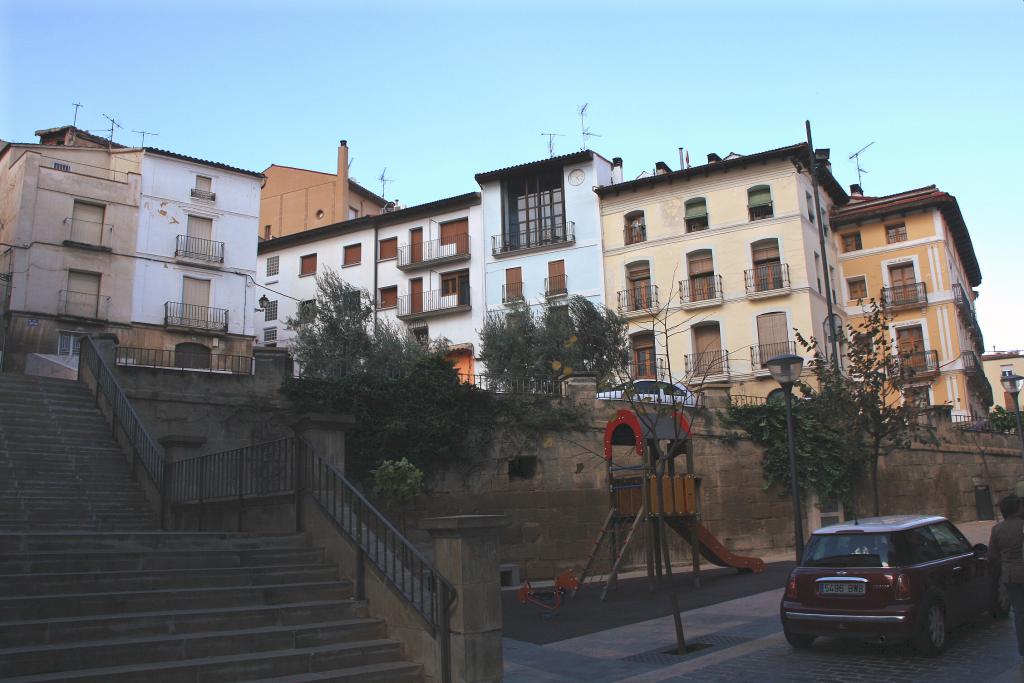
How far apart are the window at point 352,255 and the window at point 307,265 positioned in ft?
6.27

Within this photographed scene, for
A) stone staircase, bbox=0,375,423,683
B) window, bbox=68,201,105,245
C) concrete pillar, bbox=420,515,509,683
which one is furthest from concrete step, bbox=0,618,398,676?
window, bbox=68,201,105,245

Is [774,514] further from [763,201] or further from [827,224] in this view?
[827,224]

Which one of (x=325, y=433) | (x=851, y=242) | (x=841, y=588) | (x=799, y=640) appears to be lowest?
(x=799, y=640)

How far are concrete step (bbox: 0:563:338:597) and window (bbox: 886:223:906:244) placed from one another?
35.2m

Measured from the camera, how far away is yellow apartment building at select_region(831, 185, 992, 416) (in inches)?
1389

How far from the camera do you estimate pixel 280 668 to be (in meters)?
6.68

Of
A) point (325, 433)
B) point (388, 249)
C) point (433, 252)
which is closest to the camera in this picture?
point (325, 433)

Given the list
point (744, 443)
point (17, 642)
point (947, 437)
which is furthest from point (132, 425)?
point (947, 437)

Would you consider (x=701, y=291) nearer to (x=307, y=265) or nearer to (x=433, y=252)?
(x=433, y=252)

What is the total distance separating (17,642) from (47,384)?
994 centimetres

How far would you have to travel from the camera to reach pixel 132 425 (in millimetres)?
12992

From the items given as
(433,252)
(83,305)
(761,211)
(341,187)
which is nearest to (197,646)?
(83,305)

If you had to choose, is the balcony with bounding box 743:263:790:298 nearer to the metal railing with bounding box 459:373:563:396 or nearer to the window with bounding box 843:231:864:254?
the window with bounding box 843:231:864:254

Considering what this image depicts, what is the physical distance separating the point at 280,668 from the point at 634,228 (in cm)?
3130
